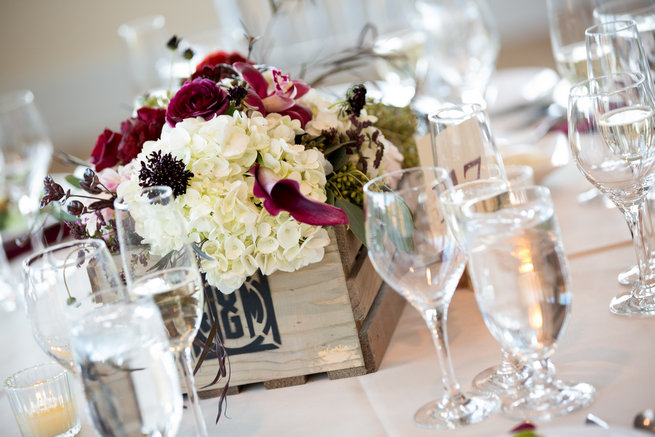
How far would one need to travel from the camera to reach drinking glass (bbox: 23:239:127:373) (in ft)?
2.84

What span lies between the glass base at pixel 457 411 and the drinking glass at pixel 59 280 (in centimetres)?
36

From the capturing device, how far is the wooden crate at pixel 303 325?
3.43 ft

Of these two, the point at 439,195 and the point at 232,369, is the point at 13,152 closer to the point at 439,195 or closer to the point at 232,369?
the point at 232,369

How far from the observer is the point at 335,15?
12.6 feet

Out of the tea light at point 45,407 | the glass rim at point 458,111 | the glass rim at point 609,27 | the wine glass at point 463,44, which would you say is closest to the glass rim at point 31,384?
the tea light at point 45,407

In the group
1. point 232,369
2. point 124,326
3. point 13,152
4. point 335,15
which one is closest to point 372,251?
point 124,326

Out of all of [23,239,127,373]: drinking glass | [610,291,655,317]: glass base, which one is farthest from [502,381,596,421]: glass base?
[23,239,127,373]: drinking glass

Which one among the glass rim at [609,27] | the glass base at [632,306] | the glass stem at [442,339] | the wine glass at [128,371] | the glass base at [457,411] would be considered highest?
the glass rim at [609,27]

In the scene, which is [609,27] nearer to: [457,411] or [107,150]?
[457,411]

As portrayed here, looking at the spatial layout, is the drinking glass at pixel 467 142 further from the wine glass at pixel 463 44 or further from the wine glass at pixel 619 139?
the wine glass at pixel 463 44

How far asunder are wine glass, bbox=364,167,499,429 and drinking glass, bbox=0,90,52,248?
1129 mm

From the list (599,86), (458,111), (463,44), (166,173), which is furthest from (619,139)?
(463,44)

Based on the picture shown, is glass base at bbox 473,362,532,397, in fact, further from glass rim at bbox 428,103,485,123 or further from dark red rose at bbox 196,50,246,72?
dark red rose at bbox 196,50,246,72

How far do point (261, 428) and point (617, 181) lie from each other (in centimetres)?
52
